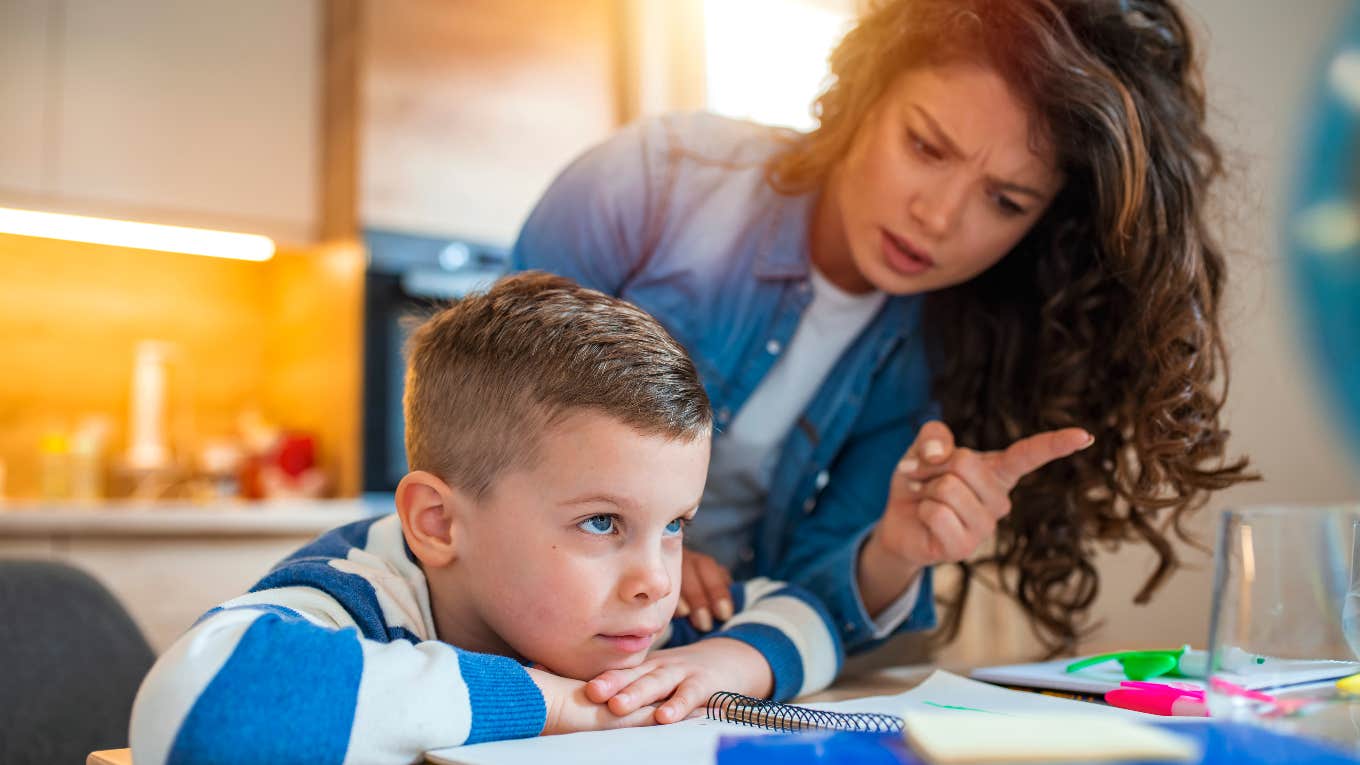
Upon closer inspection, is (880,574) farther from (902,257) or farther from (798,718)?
(798,718)

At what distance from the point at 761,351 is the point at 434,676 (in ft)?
2.48

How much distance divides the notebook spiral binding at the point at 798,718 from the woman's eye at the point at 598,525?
135 mm

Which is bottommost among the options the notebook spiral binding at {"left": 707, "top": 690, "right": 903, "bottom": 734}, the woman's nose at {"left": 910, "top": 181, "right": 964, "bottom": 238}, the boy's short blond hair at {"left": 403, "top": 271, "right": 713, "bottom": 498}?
the notebook spiral binding at {"left": 707, "top": 690, "right": 903, "bottom": 734}

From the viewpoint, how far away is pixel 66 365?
2.85 metres

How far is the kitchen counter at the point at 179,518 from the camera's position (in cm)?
222

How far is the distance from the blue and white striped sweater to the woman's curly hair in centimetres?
76

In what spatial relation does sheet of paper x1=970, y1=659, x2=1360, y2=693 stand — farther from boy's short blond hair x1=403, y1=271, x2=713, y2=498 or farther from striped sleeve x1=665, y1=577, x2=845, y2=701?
boy's short blond hair x1=403, y1=271, x2=713, y2=498

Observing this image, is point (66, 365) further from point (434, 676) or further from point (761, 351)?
point (434, 676)

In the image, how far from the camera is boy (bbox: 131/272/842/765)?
605 millimetres

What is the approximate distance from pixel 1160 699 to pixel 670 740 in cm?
38

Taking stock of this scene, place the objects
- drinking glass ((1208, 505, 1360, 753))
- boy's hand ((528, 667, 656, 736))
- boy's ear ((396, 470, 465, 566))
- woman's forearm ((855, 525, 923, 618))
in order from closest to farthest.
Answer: drinking glass ((1208, 505, 1360, 753)) → boy's hand ((528, 667, 656, 736)) → boy's ear ((396, 470, 465, 566)) → woman's forearm ((855, 525, 923, 618))

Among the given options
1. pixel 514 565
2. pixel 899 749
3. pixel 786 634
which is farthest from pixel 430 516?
pixel 899 749

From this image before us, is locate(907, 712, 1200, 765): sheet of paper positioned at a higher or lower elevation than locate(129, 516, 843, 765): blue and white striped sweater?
higher

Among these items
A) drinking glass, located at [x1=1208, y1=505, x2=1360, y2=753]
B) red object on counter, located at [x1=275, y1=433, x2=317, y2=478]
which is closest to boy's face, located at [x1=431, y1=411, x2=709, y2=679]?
drinking glass, located at [x1=1208, y1=505, x2=1360, y2=753]
